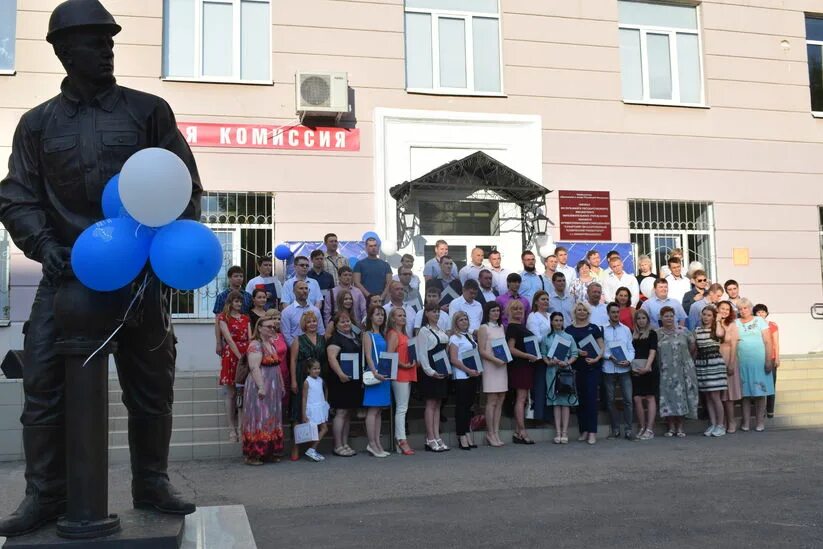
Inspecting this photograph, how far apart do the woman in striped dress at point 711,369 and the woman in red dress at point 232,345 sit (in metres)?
6.00

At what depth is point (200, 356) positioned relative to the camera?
12.4 metres

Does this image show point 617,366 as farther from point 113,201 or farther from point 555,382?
point 113,201

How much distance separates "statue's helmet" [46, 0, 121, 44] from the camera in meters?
3.26

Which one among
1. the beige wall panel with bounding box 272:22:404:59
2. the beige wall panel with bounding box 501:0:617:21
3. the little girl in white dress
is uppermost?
the beige wall panel with bounding box 501:0:617:21

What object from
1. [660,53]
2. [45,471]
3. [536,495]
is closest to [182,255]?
[45,471]

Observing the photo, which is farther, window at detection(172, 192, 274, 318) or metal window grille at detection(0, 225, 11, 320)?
window at detection(172, 192, 274, 318)

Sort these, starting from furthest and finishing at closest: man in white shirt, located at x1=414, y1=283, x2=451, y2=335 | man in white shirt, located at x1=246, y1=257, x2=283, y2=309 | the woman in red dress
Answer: man in white shirt, located at x1=246, y1=257, x2=283, y2=309, man in white shirt, located at x1=414, y1=283, x2=451, y2=335, the woman in red dress

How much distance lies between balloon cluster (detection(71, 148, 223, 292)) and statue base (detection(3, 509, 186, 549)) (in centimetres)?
97

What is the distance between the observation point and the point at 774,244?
1536 centimetres

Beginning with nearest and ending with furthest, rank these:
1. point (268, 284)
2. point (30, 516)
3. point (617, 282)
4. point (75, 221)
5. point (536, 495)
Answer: point (30, 516)
point (75, 221)
point (536, 495)
point (268, 284)
point (617, 282)

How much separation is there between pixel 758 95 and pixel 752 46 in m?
0.98

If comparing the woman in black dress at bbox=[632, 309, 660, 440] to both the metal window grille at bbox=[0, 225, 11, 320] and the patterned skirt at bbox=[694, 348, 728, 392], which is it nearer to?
the patterned skirt at bbox=[694, 348, 728, 392]

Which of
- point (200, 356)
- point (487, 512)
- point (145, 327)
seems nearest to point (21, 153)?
point (145, 327)

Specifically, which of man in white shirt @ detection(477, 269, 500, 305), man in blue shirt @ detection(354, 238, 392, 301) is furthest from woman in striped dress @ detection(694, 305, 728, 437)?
man in blue shirt @ detection(354, 238, 392, 301)
